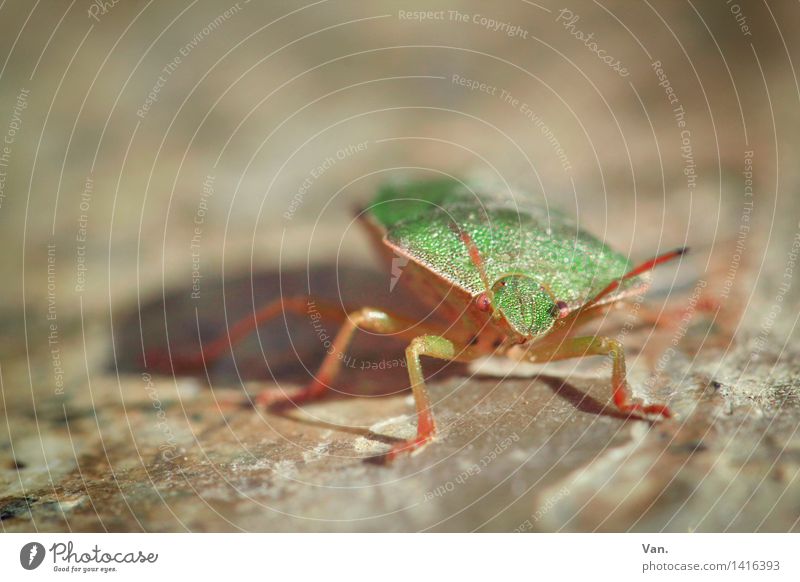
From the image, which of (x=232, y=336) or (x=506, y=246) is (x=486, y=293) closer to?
(x=506, y=246)

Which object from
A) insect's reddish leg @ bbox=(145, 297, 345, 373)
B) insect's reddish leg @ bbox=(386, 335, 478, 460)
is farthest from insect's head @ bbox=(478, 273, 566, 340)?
insect's reddish leg @ bbox=(145, 297, 345, 373)

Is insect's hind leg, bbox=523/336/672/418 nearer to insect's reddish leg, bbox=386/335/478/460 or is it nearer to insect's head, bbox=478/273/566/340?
insect's head, bbox=478/273/566/340

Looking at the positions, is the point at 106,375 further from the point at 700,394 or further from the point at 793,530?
the point at 793,530

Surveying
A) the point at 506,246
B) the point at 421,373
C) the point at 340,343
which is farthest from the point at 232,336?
the point at 506,246

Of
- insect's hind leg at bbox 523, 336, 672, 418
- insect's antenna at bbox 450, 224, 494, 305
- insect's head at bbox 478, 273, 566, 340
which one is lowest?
insect's hind leg at bbox 523, 336, 672, 418

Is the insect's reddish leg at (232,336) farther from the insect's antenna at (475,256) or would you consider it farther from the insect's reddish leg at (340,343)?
the insect's antenna at (475,256)

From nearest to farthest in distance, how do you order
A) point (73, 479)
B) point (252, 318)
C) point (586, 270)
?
1. point (73, 479)
2. point (586, 270)
3. point (252, 318)

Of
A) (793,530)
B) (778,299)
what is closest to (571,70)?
(778,299)
